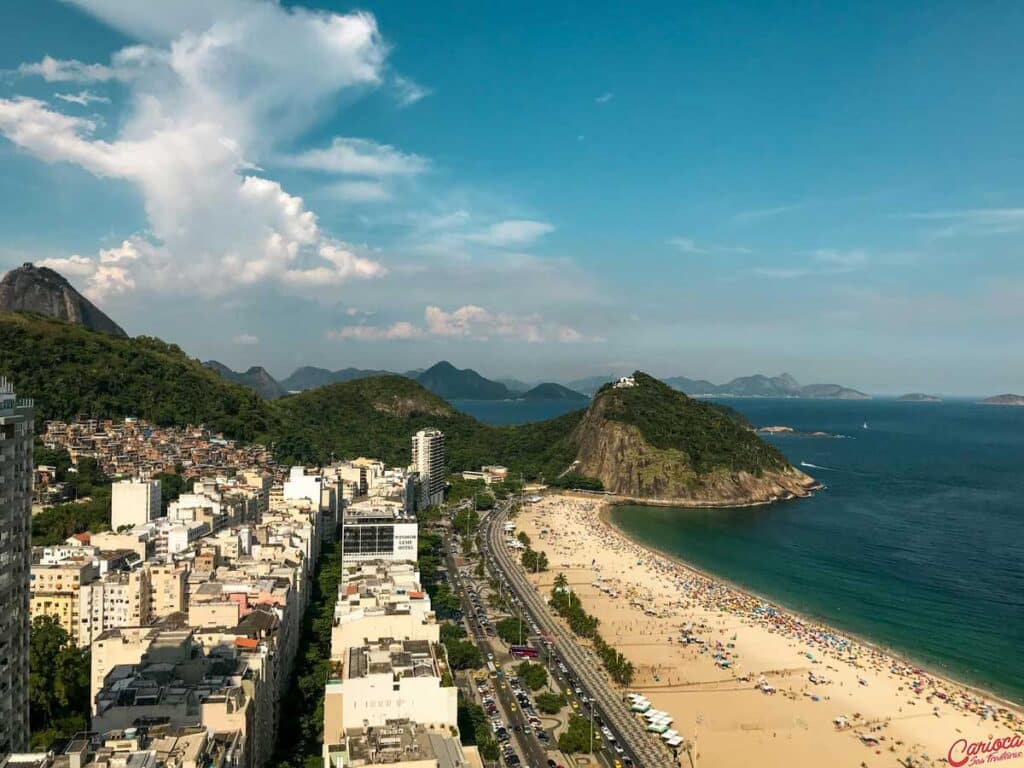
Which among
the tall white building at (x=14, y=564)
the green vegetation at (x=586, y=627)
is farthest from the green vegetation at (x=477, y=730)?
the tall white building at (x=14, y=564)

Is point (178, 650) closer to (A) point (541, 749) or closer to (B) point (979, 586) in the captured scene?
(A) point (541, 749)

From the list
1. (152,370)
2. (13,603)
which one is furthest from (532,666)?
(152,370)

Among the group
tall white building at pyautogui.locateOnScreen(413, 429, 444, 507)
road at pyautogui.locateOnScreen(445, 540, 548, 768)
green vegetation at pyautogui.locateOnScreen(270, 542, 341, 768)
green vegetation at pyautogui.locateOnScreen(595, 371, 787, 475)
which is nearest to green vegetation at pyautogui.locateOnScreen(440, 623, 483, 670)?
road at pyautogui.locateOnScreen(445, 540, 548, 768)

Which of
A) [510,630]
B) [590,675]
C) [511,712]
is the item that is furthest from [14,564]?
[510,630]

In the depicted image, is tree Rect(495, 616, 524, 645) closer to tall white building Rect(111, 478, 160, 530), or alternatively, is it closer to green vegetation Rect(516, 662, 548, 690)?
green vegetation Rect(516, 662, 548, 690)

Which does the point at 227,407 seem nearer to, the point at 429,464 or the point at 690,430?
the point at 429,464

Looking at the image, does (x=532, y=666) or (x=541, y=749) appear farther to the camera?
(x=532, y=666)

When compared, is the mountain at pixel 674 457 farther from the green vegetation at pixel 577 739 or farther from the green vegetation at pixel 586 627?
the green vegetation at pixel 577 739
